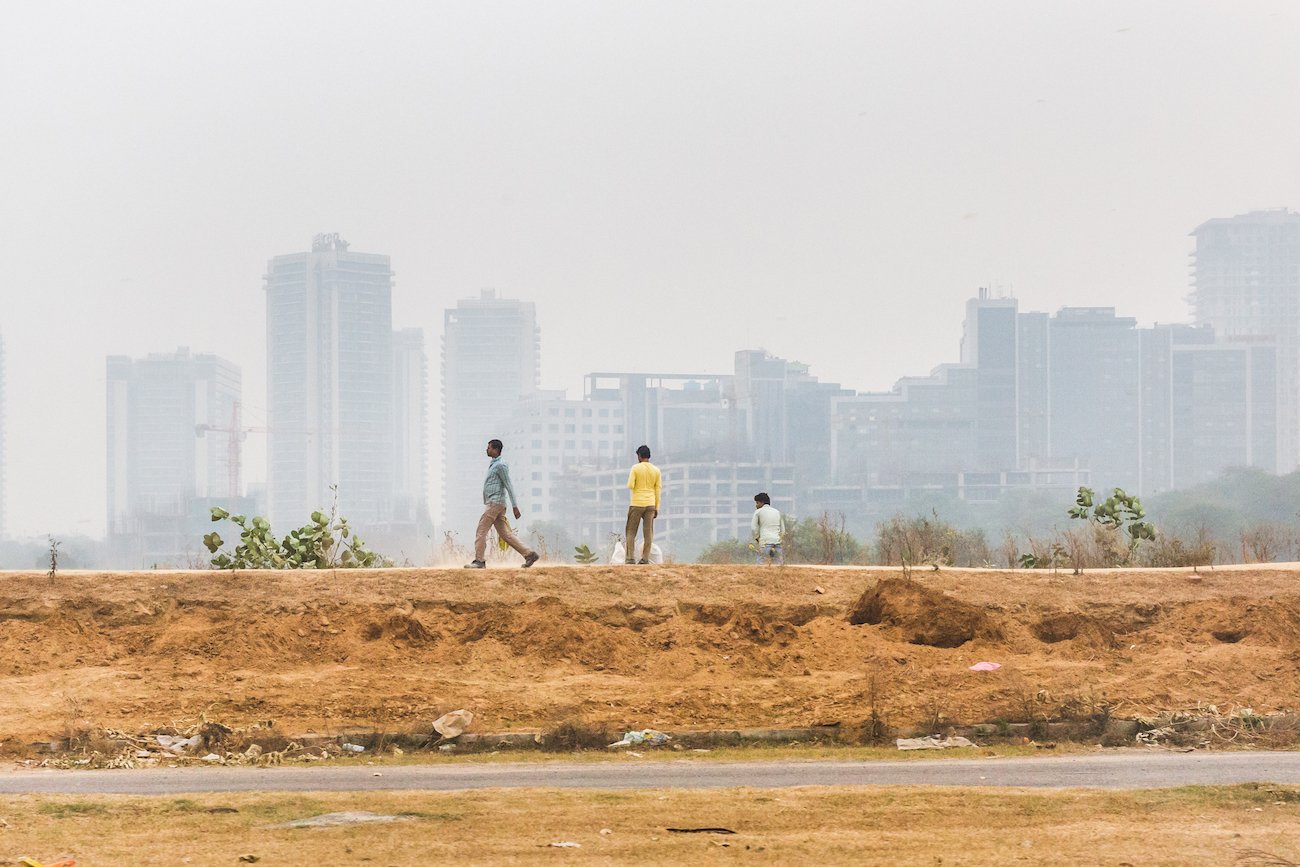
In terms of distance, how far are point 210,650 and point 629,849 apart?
10659mm

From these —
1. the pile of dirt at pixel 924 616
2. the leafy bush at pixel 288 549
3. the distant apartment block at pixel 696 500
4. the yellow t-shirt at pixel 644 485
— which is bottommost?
the distant apartment block at pixel 696 500

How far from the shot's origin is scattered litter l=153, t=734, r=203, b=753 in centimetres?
1539

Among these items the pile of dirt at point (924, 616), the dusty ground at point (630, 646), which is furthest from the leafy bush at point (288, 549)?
the pile of dirt at point (924, 616)

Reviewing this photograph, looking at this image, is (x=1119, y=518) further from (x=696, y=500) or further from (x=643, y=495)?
(x=696, y=500)

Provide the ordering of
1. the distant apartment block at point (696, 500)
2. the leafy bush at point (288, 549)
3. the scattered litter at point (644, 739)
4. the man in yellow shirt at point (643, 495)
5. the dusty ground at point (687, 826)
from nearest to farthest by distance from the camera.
→ the dusty ground at point (687, 826) → the scattered litter at point (644, 739) → the man in yellow shirt at point (643, 495) → the leafy bush at point (288, 549) → the distant apartment block at point (696, 500)

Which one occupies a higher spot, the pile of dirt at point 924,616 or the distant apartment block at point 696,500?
the pile of dirt at point 924,616

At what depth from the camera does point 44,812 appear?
11070 mm

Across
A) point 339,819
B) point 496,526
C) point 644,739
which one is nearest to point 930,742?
point 644,739

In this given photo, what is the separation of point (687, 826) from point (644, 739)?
17.5 feet

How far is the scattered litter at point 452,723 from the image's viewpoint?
51.3ft

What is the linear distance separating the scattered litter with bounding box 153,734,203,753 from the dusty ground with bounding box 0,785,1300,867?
348 centimetres

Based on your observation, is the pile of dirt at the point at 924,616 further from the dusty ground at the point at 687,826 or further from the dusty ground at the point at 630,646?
the dusty ground at the point at 687,826

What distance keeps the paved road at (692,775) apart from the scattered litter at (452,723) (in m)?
1.23

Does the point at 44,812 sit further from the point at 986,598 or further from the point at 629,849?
the point at 986,598
